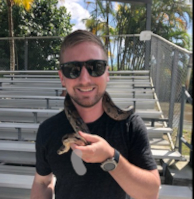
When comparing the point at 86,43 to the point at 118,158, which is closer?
the point at 118,158

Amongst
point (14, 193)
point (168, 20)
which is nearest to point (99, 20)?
point (168, 20)

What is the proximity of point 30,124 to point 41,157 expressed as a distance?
2.55 metres

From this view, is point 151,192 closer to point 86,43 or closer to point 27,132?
point 86,43

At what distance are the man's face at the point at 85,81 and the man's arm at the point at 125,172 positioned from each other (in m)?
0.29

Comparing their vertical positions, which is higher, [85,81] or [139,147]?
[85,81]

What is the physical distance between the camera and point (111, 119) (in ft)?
3.78

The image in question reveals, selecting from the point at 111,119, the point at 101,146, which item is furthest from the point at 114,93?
the point at 101,146

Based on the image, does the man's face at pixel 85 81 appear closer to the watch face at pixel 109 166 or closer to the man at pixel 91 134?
the man at pixel 91 134

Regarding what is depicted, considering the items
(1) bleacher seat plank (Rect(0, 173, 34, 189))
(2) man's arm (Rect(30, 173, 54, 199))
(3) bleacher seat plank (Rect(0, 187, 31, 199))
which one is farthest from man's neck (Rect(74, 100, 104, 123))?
(3) bleacher seat plank (Rect(0, 187, 31, 199))

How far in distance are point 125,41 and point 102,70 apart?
693 cm

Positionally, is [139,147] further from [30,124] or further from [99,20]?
[99,20]

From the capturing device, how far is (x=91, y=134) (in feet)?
3.55

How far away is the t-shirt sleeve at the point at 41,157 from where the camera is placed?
1.15m

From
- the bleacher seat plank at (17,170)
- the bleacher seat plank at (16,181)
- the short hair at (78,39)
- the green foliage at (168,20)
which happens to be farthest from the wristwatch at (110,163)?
the green foliage at (168,20)
